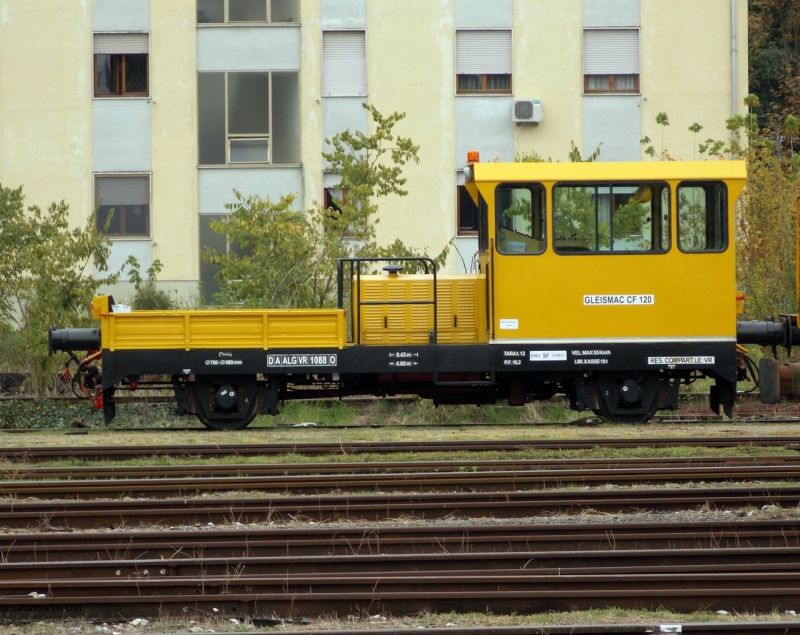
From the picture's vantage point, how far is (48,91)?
25.2 meters

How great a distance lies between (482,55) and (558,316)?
1394 cm

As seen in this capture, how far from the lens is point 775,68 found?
37.2 metres

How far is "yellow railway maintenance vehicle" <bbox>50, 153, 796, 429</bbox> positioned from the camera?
12.7m

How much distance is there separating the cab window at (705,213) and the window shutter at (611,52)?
1332 centimetres

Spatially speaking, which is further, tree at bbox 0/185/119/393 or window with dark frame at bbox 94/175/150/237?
window with dark frame at bbox 94/175/150/237

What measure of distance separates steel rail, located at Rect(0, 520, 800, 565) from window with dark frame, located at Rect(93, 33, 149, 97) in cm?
1999

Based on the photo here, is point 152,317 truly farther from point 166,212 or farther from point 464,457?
point 166,212

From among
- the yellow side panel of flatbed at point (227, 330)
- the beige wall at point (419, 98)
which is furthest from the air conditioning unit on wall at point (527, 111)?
the yellow side panel of flatbed at point (227, 330)

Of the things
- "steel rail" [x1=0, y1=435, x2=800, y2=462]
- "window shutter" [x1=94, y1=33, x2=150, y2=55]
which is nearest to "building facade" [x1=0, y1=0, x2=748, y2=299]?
"window shutter" [x1=94, y1=33, x2=150, y2=55]

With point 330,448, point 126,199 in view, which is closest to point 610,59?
point 126,199

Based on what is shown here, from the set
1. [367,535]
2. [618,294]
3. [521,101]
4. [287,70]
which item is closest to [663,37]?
[521,101]

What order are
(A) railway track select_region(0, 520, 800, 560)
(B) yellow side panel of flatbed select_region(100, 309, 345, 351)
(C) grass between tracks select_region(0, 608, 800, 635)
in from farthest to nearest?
(B) yellow side panel of flatbed select_region(100, 309, 345, 351) < (A) railway track select_region(0, 520, 800, 560) < (C) grass between tracks select_region(0, 608, 800, 635)

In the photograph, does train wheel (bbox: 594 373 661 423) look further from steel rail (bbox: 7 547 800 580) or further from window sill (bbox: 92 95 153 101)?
window sill (bbox: 92 95 153 101)

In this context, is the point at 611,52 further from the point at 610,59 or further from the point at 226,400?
the point at 226,400
